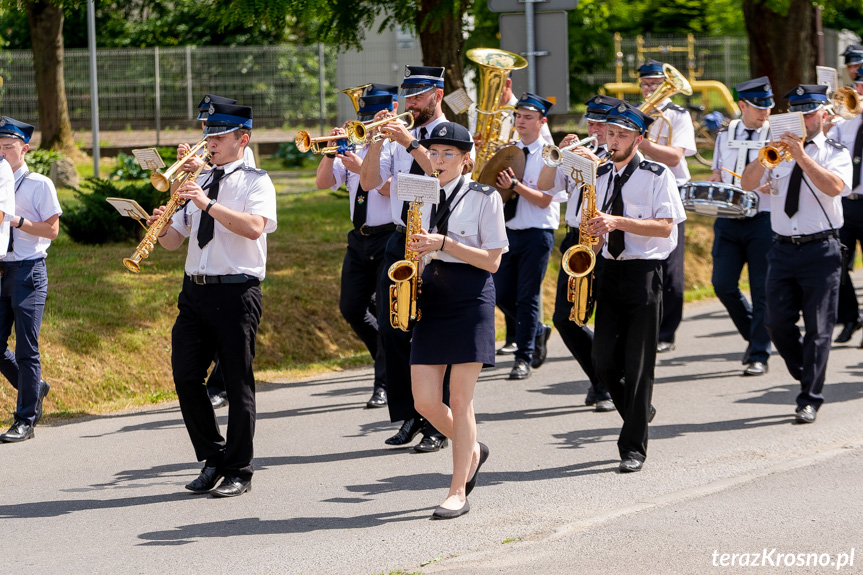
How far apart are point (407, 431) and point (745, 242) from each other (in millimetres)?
3751

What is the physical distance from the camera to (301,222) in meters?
15.5

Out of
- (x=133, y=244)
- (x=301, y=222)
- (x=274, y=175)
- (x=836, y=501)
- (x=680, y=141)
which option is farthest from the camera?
(x=274, y=175)

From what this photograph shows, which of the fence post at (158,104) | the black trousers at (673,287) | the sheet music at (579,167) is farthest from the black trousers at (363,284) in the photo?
the fence post at (158,104)

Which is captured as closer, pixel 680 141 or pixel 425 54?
pixel 680 141

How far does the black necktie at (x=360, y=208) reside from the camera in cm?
873

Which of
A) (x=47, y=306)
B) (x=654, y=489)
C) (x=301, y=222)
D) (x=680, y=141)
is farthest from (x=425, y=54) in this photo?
(x=654, y=489)

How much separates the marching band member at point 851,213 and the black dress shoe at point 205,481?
5887mm

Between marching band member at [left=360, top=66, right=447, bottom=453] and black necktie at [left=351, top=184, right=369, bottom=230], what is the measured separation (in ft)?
1.81

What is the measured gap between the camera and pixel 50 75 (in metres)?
20.8

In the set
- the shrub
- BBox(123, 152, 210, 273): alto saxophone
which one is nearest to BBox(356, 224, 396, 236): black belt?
BBox(123, 152, 210, 273): alto saxophone

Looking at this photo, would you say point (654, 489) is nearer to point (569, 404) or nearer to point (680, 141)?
point (569, 404)

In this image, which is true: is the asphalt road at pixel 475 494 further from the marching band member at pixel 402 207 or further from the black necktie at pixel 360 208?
the black necktie at pixel 360 208

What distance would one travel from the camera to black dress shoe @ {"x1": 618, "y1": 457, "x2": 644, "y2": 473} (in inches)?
280

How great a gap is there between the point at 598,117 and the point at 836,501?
96.6 inches
